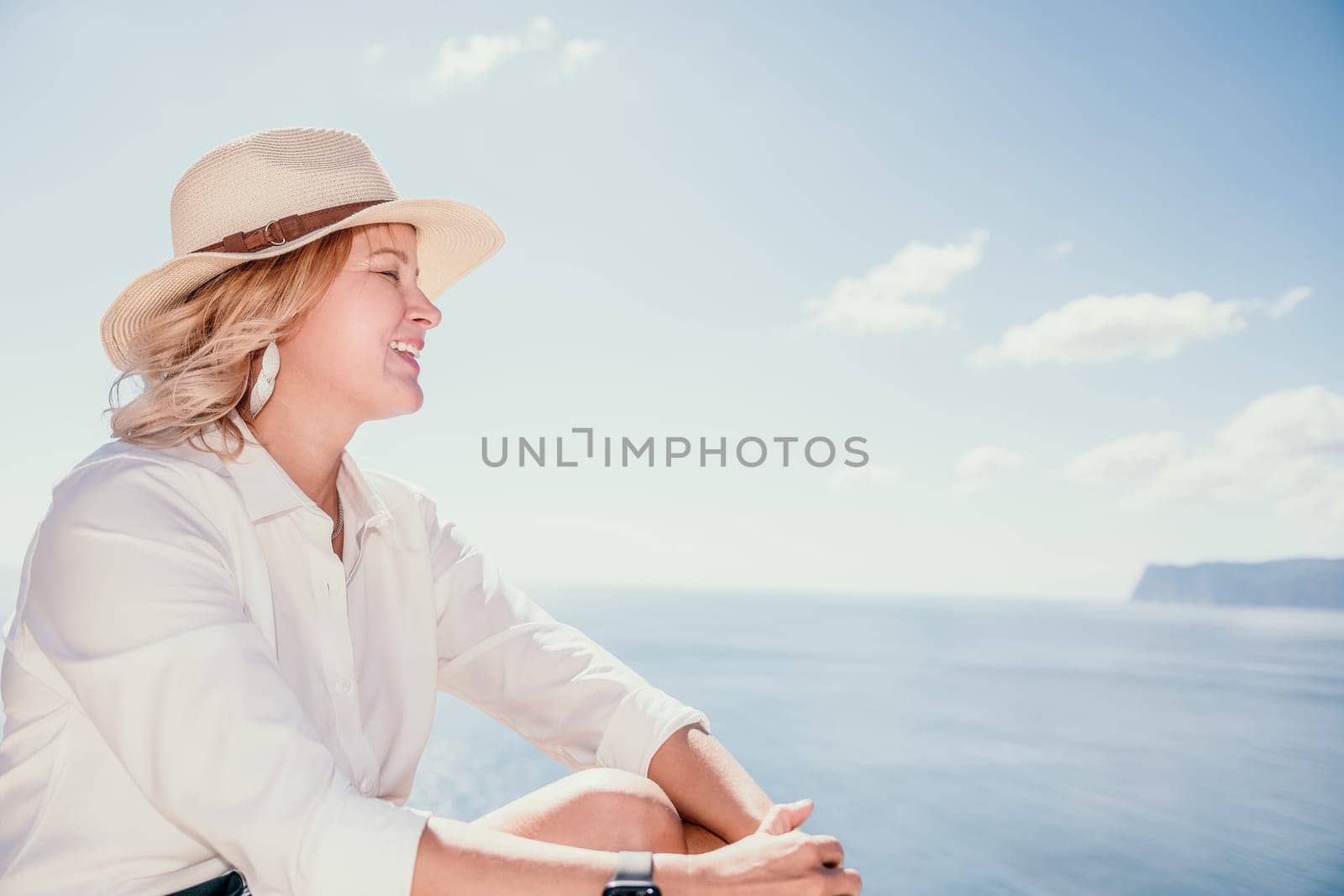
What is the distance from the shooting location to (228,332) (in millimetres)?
1437

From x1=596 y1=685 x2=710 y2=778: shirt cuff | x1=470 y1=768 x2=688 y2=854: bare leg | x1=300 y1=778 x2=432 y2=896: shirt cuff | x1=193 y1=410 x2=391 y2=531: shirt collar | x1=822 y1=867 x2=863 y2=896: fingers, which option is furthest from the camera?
x1=596 y1=685 x2=710 y2=778: shirt cuff

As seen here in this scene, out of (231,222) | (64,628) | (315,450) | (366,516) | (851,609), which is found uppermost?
(231,222)

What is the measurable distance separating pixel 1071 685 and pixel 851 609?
227 ft

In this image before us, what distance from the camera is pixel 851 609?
108188mm

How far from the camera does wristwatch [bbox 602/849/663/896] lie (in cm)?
97

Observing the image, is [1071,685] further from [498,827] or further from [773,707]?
[498,827]

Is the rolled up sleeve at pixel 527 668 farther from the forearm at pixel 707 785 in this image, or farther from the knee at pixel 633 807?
the knee at pixel 633 807

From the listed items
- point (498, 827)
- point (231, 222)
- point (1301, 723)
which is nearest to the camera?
point (498, 827)

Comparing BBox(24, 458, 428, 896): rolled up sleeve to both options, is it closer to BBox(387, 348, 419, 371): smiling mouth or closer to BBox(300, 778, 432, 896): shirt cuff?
BBox(300, 778, 432, 896): shirt cuff

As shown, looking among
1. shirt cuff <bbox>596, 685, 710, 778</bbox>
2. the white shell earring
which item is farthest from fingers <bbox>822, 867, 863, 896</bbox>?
the white shell earring

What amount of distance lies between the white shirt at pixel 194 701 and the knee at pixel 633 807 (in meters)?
0.16

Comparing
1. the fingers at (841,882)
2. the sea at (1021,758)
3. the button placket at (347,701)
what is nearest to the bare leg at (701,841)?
the fingers at (841,882)

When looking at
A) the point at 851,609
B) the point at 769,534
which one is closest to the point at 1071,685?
the point at 851,609

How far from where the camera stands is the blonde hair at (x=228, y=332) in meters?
1.37
